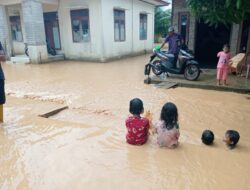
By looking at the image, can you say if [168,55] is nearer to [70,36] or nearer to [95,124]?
[95,124]

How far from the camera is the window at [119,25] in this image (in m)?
13.9

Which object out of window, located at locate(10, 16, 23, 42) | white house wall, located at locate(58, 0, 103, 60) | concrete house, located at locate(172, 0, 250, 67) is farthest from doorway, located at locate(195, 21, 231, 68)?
window, located at locate(10, 16, 23, 42)

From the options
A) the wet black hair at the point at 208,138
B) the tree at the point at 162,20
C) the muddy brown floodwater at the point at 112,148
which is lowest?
the muddy brown floodwater at the point at 112,148

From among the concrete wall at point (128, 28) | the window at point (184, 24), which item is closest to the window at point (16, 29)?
the concrete wall at point (128, 28)

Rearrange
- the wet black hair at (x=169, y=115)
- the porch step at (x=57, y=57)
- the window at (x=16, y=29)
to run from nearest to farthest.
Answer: the wet black hair at (x=169, y=115) < the porch step at (x=57, y=57) < the window at (x=16, y=29)

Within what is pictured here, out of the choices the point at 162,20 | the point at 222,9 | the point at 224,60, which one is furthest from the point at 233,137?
the point at 162,20

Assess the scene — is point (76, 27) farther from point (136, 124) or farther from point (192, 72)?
point (136, 124)

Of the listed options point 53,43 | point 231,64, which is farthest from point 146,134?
point 53,43

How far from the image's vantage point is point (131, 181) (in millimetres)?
2617

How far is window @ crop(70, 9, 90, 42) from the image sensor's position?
42.7 ft

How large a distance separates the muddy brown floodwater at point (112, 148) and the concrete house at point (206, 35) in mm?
3380

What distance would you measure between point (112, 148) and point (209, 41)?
9115 millimetres

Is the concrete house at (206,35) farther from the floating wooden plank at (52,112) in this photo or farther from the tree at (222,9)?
the floating wooden plank at (52,112)

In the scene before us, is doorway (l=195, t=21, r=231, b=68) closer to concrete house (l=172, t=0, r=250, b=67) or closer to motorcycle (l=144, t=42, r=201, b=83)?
concrete house (l=172, t=0, r=250, b=67)
